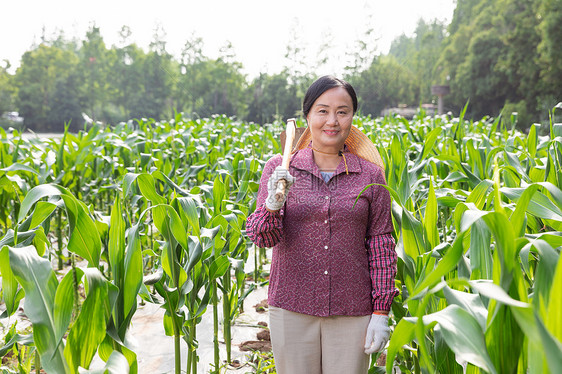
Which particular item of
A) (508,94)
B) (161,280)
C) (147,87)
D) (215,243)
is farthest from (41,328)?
(147,87)

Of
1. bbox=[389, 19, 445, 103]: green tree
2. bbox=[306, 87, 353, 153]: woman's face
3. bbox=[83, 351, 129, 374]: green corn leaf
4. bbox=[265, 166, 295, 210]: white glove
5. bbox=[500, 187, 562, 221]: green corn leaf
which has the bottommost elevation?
bbox=[83, 351, 129, 374]: green corn leaf

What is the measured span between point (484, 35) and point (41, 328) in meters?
31.1

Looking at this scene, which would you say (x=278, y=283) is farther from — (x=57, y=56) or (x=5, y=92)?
(x=57, y=56)

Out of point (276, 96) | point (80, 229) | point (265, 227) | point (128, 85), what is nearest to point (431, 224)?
point (265, 227)

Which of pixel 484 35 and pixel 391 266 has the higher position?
pixel 484 35

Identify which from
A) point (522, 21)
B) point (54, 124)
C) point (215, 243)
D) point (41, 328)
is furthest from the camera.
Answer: point (54, 124)

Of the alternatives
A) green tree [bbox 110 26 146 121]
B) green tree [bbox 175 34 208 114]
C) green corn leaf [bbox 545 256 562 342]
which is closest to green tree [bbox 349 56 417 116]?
green tree [bbox 175 34 208 114]

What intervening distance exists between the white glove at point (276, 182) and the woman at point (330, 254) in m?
0.08

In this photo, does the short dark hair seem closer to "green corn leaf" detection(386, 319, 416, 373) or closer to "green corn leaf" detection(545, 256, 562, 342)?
"green corn leaf" detection(386, 319, 416, 373)

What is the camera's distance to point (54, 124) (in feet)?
143

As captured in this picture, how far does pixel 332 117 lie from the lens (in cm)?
166

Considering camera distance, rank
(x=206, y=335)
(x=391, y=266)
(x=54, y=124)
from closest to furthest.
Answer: (x=391, y=266) < (x=206, y=335) < (x=54, y=124)

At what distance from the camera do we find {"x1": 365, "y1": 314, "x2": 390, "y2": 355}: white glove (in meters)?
1.59

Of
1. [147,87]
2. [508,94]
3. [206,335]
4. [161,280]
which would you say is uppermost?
[147,87]
